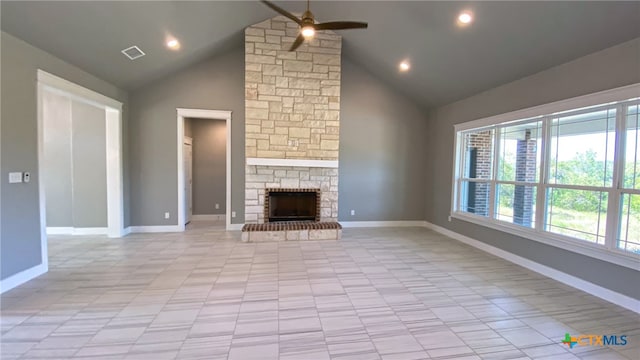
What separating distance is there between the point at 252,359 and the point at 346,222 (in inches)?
183

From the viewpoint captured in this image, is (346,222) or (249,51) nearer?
(249,51)

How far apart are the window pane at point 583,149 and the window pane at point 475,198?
4.36ft

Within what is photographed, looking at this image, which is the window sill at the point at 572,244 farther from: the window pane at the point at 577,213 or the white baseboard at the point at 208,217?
the white baseboard at the point at 208,217

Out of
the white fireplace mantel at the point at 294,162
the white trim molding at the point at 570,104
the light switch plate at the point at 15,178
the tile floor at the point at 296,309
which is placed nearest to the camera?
the tile floor at the point at 296,309

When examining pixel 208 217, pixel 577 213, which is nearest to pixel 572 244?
pixel 577 213

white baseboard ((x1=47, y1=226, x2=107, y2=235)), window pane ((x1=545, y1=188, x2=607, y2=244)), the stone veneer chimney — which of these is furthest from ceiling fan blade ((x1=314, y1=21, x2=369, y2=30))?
white baseboard ((x1=47, y1=226, x2=107, y2=235))

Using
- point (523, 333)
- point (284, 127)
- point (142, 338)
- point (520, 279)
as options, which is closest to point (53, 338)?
point (142, 338)

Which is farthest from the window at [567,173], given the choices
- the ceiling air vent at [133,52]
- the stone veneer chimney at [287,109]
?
the ceiling air vent at [133,52]

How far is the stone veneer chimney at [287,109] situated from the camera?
554 centimetres

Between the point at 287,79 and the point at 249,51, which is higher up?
the point at 249,51

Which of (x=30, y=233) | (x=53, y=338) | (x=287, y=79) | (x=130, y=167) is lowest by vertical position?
(x=53, y=338)

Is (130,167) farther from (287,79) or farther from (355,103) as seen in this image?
(355,103)

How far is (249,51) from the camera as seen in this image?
5500 millimetres

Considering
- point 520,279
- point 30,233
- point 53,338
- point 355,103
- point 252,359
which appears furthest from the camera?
point 355,103
